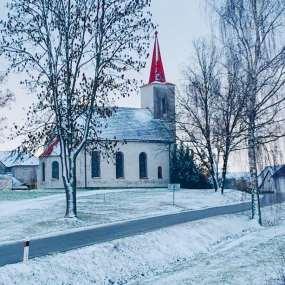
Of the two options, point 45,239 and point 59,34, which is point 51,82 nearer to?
point 59,34

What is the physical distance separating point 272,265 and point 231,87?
9568mm

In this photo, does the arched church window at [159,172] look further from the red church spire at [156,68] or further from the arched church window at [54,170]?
the red church spire at [156,68]

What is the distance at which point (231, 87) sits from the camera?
2020 cm

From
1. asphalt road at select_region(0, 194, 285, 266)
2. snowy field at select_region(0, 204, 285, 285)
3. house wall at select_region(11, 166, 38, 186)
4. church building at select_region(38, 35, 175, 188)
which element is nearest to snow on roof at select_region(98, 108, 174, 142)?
church building at select_region(38, 35, 175, 188)

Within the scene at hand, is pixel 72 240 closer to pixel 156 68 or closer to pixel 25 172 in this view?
pixel 156 68

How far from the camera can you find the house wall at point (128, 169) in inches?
1907

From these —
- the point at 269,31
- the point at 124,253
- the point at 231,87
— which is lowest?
the point at 124,253

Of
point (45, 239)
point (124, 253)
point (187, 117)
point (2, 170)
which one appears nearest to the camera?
point (124, 253)

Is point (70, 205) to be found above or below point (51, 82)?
below

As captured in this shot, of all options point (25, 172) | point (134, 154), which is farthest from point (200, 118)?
point (25, 172)

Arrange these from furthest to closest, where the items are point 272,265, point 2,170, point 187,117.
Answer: point 2,170, point 187,117, point 272,265

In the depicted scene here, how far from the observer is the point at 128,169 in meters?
50.8

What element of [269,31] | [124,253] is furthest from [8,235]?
[269,31]

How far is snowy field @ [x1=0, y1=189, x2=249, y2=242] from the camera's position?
72.5 feet
